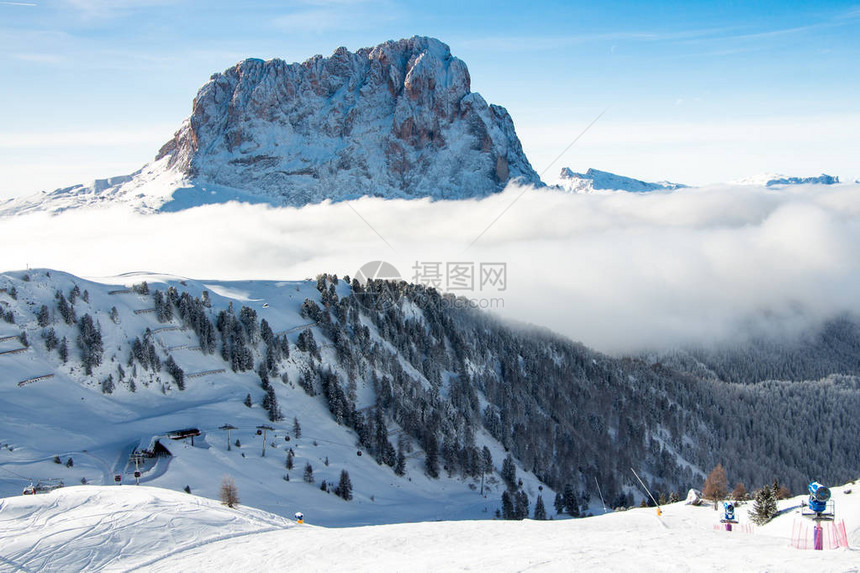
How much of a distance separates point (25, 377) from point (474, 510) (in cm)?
6771

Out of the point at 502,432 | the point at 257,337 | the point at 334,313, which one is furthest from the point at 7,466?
the point at 502,432

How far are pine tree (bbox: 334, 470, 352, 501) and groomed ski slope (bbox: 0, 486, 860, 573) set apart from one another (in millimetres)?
42166

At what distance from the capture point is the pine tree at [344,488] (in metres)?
84.6

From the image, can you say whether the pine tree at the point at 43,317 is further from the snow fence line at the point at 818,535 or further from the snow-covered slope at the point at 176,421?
the snow fence line at the point at 818,535

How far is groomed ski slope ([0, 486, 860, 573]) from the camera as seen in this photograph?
27.5 m

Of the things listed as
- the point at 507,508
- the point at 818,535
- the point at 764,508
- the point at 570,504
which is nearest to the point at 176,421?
the point at 507,508

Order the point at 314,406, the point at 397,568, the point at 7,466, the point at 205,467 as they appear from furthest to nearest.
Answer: the point at 314,406 < the point at 205,467 < the point at 7,466 < the point at 397,568

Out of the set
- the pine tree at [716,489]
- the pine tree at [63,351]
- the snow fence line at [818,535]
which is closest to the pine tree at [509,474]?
the pine tree at [716,489]

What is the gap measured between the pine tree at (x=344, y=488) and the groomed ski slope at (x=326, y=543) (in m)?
42.2

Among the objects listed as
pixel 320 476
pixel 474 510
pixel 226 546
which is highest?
pixel 226 546

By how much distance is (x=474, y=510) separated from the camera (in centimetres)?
10025

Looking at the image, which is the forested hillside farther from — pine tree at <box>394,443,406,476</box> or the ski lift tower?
the ski lift tower

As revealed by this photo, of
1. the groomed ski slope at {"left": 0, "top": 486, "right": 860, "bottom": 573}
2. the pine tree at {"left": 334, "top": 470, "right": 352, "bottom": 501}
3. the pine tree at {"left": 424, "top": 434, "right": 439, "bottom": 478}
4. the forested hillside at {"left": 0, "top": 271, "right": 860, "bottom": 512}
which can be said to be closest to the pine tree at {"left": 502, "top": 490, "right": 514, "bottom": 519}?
the pine tree at {"left": 424, "top": 434, "right": 439, "bottom": 478}

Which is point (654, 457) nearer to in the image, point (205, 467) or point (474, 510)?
point (474, 510)
